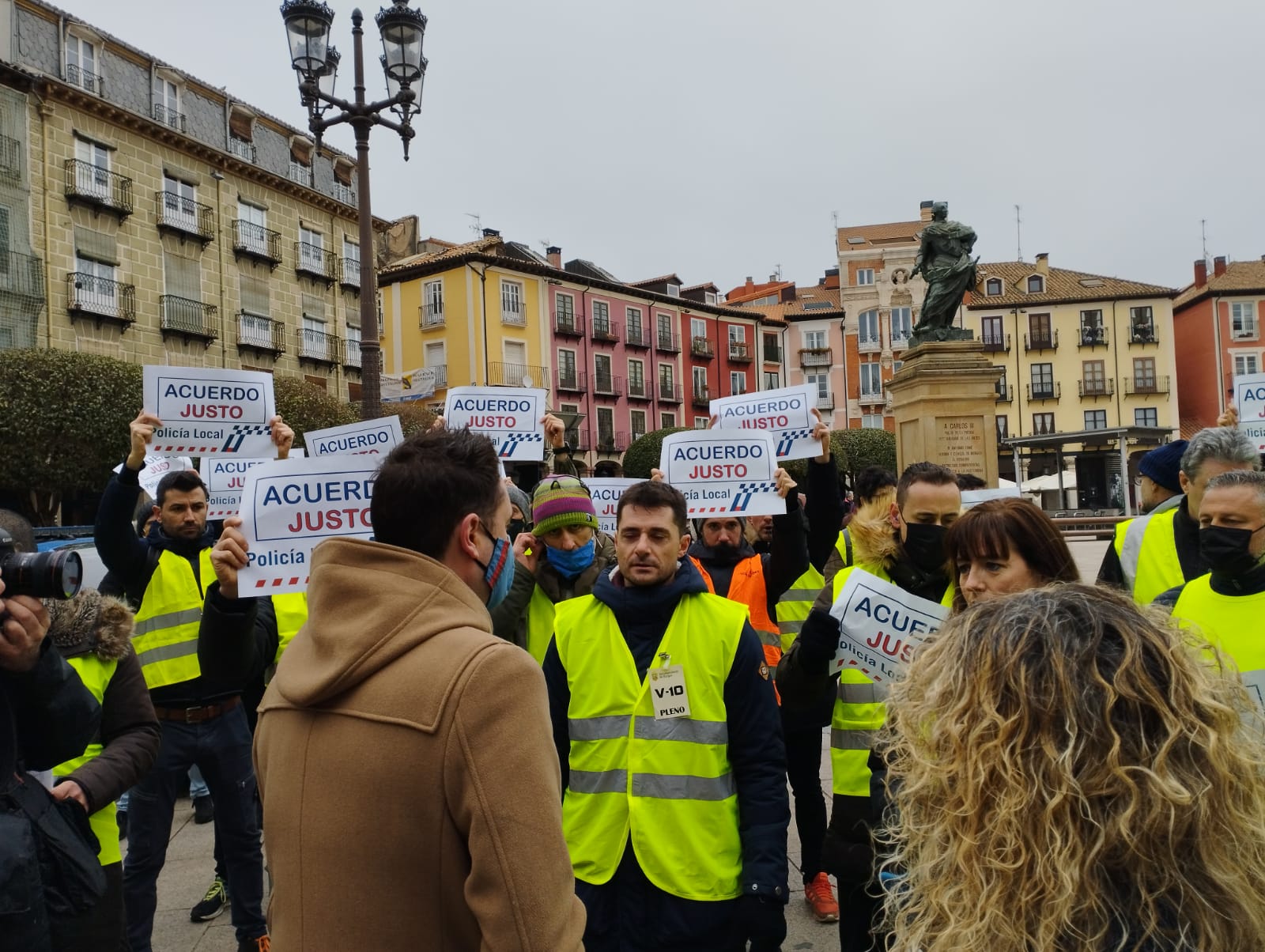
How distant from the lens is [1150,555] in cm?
382

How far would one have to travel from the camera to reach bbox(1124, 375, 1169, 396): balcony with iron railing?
54688mm

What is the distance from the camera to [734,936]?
2736mm

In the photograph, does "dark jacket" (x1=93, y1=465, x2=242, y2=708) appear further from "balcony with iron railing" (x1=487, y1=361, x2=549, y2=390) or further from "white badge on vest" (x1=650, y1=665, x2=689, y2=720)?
"balcony with iron railing" (x1=487, y1=361, x2=549, y2=390)

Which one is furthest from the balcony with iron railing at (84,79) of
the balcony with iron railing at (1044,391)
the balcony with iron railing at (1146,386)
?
the balcony with iron railing at (1146,386)

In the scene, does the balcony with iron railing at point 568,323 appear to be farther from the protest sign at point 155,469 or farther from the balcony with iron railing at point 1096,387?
the protest sign at point 155,469

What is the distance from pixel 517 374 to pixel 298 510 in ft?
134

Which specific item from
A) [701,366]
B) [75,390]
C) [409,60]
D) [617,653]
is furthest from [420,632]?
[701,366]

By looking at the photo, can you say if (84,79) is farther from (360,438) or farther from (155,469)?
(360,438)

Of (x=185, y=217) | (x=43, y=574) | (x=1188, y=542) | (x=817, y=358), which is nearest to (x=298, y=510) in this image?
(x=43, y=574)

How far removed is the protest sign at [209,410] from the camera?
5.39 meters

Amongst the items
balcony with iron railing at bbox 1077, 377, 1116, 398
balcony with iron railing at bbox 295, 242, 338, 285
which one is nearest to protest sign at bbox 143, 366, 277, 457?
balcony with iron railing at bbox 295, 242, 338, 285

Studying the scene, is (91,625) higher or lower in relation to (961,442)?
lower

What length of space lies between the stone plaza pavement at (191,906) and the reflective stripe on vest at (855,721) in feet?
3.34

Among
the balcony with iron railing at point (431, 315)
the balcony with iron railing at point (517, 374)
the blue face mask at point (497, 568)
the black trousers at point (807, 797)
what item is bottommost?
the black trousers at point (807, 797)
